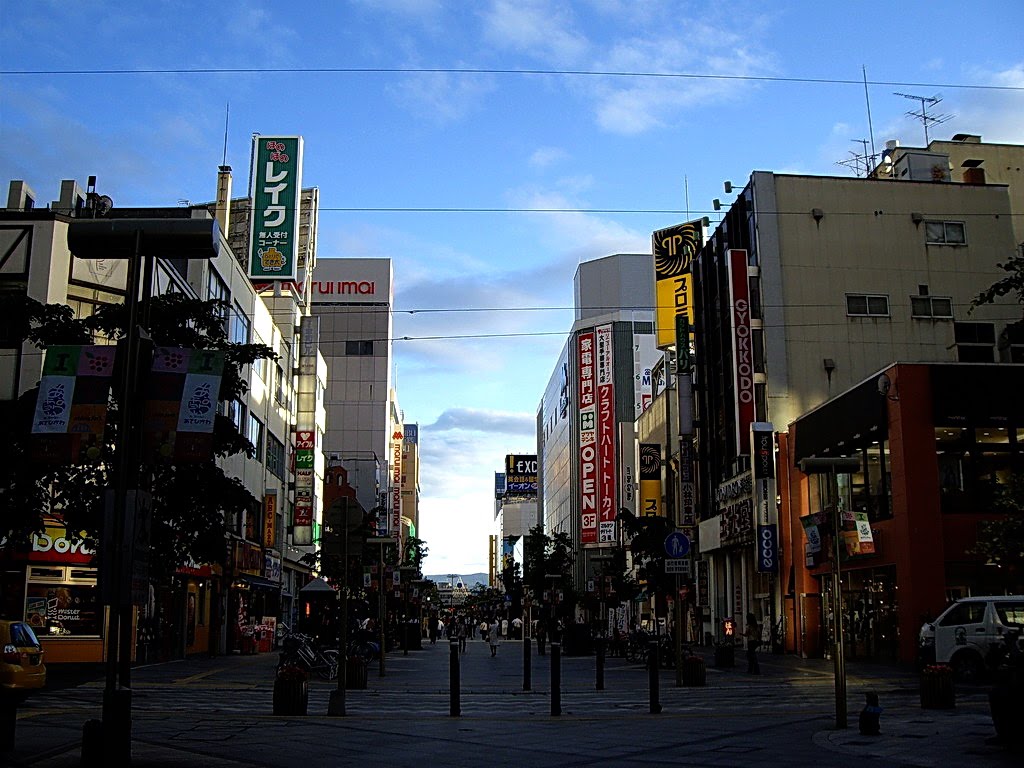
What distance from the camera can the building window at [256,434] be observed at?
52.8 metres

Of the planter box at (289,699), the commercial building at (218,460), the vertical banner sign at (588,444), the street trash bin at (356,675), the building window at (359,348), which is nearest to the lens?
the planter box at (289,699)

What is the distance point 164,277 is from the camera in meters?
36.7

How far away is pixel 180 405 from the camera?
11391 millimetres

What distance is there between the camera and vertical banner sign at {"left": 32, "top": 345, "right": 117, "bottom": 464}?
11539 millimetres

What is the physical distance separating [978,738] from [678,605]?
10198mm

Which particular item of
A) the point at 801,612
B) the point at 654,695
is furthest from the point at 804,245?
the point at 654,695

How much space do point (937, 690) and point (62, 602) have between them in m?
28.2

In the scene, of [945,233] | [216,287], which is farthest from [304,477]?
[945,233]

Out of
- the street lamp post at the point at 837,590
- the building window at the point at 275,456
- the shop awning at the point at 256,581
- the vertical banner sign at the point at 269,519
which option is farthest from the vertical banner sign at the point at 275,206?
the street lamp post at the point at 837,590

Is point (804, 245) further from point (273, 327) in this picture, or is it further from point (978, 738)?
point (978, 738)

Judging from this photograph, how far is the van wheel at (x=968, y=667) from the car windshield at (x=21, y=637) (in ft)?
65.7

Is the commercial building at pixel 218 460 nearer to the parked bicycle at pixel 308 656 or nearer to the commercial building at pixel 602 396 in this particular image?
the parked bicycle at pixel 308 656

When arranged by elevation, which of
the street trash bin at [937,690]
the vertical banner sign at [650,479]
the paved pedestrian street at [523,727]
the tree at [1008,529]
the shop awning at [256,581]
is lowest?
the paved pedestrian street at [523,727]

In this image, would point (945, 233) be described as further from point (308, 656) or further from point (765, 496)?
point (308, 656)
